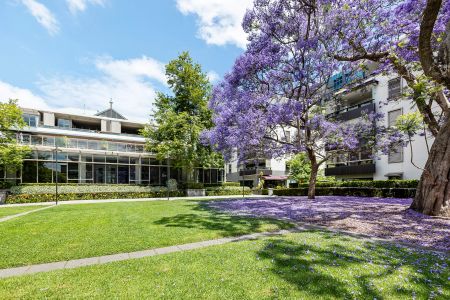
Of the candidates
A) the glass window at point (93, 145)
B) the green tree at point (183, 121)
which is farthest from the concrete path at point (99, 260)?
the glass window at point (93, 145)

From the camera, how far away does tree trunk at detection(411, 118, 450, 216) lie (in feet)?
33.2

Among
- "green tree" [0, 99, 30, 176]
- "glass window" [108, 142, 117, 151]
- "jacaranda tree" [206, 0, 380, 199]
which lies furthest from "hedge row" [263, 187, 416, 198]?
"green tree" [0, 99, 30, 176]

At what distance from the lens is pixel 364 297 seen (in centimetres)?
380

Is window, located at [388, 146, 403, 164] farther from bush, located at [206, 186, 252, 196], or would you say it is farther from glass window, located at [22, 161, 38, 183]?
glass window, located at [22, 161, 38, 183]

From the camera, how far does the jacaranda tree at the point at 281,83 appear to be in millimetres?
14547

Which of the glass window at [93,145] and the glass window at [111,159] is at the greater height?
the glass window at [93,145]

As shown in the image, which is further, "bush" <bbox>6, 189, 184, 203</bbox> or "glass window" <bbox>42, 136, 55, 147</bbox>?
"glass window" <bbox>42, 136, 55, 147</bbox>

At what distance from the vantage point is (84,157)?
2888cm

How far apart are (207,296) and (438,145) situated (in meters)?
11.6

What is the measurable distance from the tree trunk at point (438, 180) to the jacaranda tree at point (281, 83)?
5.68 metres

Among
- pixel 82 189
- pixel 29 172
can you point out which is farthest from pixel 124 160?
pixel 29 172

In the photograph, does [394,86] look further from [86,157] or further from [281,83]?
[86,157]

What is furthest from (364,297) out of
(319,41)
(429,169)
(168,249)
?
(319,41)

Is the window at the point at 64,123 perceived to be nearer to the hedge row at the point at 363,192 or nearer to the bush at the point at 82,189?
the bush at the point at 82,189
